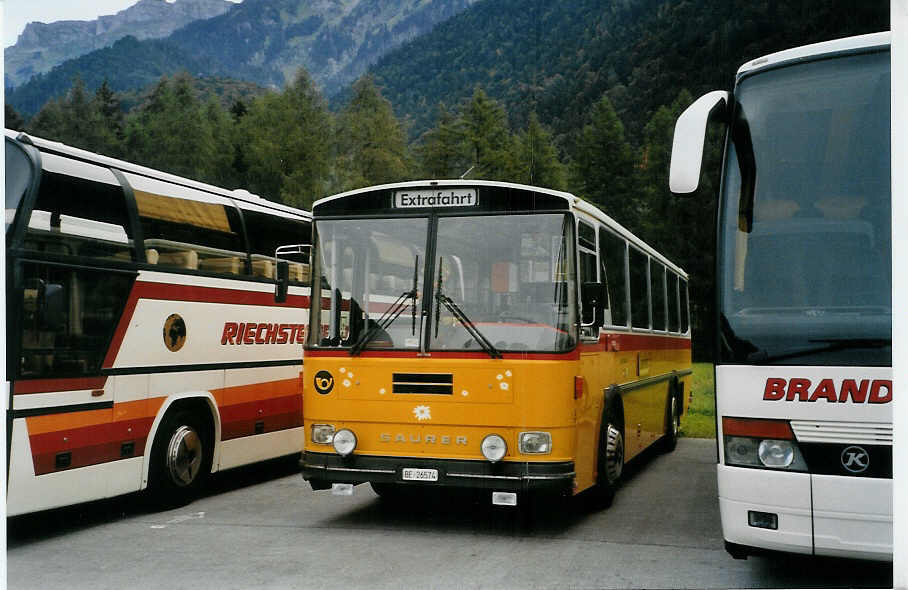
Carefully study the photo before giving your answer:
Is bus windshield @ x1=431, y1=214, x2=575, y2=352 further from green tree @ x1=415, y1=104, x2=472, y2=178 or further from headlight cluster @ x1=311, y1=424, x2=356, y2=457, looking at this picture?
green tree @ x1=415, y1=104, x2=472, y2=178

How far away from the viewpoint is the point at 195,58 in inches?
472

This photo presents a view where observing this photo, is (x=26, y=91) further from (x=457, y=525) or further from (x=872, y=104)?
(x=872, y=104)

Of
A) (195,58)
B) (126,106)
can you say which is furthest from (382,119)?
(195,58)

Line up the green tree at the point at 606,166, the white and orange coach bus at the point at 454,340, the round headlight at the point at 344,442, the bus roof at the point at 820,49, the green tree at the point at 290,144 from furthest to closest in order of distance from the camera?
1. the green tree at the point at 606,166
2. the green tree at the point at 290,144
3. the round headlight at the point at 344,442
4. the white and orange coach bus at the point at 454,340
5. the bus roof at the point at 820,49

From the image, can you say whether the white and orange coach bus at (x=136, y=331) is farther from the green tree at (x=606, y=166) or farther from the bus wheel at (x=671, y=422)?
the green tree at (x=606, y=166)

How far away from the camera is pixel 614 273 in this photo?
9.75 metres

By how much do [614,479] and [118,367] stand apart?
197 inches

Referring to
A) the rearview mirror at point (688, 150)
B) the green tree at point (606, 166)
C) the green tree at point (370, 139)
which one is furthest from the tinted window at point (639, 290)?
the green tree at point (370, 139)

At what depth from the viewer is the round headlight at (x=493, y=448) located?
25.1 ft

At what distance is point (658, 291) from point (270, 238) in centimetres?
530

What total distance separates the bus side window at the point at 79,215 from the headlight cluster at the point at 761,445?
5602mm

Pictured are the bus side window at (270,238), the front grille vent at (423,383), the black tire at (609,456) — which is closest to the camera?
the front grille vent at (423,383)

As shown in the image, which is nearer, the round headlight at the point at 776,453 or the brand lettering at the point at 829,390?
the brand lettering at the point at 829,390

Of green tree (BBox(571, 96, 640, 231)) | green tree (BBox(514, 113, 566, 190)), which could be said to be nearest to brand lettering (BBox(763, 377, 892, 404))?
green tree (BBox(514, 113, 566, 190))
